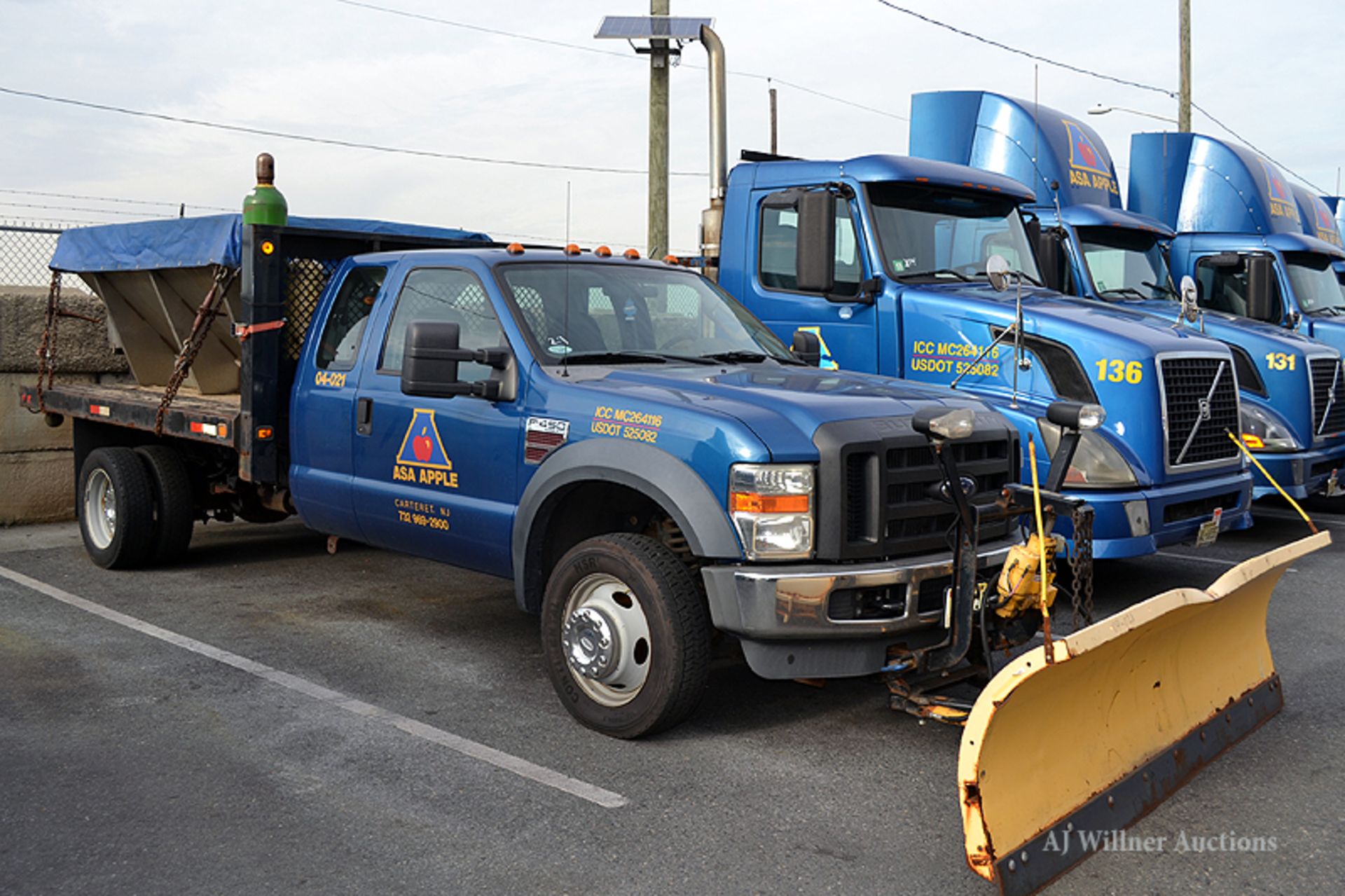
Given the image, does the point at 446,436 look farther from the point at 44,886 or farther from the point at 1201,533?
the point at 1201,533

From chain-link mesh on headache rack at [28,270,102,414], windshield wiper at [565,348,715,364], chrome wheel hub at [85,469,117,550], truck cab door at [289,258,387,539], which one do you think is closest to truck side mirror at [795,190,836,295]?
windshield wiper at [565,348,715,364]

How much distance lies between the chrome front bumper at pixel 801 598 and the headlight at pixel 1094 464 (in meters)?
2.50

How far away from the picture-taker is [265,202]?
7.07 m

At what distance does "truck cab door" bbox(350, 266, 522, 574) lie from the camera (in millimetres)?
5648

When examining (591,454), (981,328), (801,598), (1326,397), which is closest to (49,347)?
(591,454)

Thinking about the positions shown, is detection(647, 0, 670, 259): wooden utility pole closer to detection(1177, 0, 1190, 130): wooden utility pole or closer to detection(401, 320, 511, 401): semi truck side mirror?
detection(401, 320, 511, 401): semi truck side mirror

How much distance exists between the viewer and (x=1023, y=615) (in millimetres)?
4910

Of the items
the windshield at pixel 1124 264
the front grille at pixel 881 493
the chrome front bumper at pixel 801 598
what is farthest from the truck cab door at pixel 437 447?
the windshield at pixel 1124 264

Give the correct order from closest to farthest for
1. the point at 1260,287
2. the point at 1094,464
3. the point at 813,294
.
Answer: the point at 1094,464 < the point at 813,294 < the point at 1260,287

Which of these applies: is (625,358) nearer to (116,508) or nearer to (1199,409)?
(1199,409)

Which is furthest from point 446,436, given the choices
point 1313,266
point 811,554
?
point 1313,266

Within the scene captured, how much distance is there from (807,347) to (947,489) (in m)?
2.25

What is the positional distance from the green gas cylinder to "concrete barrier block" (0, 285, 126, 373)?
3.43 metres

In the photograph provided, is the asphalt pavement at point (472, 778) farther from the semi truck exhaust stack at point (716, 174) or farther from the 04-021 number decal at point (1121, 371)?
the semi truck exhaust stack at point (716, 174)
